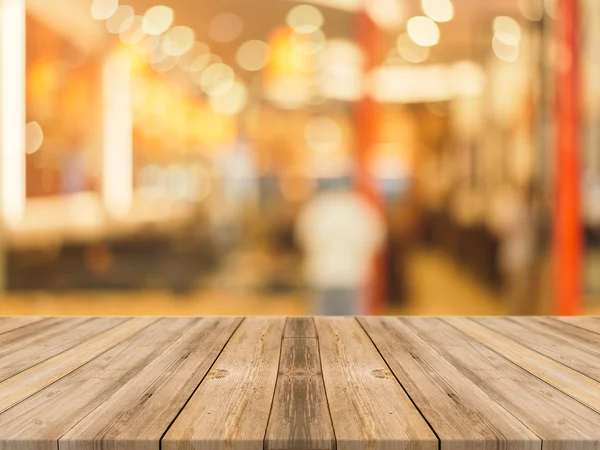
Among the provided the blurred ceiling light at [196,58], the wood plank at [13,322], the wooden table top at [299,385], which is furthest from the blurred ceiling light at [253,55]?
the wooden table top at [299,385]

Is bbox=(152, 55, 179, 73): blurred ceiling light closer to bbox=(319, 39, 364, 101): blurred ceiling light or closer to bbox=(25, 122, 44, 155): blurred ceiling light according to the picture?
bbox=(25, 122, 44, 155): blurred ceiling light

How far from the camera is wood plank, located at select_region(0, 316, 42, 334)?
5.55 feet

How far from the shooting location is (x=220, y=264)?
5.05 meters

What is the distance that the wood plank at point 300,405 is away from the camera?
879 millimetres

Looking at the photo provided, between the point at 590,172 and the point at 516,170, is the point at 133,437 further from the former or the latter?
the point at 516,170

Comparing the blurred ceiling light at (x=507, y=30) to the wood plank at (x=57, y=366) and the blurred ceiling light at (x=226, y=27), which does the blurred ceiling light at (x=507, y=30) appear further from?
the wood plank at (x=57, y=366)

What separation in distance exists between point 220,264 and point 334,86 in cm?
154

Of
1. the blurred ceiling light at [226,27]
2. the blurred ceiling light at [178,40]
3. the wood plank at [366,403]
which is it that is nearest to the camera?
the wood plank at [366,403]

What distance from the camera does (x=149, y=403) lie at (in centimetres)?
102

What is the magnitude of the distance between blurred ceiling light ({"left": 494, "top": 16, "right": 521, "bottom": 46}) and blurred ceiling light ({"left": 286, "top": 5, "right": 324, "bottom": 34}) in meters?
1.32

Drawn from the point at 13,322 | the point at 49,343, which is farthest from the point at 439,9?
the point at 49,343

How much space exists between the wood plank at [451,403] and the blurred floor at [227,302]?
3.49 meters

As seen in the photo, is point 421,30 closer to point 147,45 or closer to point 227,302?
point 147,45

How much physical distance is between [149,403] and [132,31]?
507 cm
